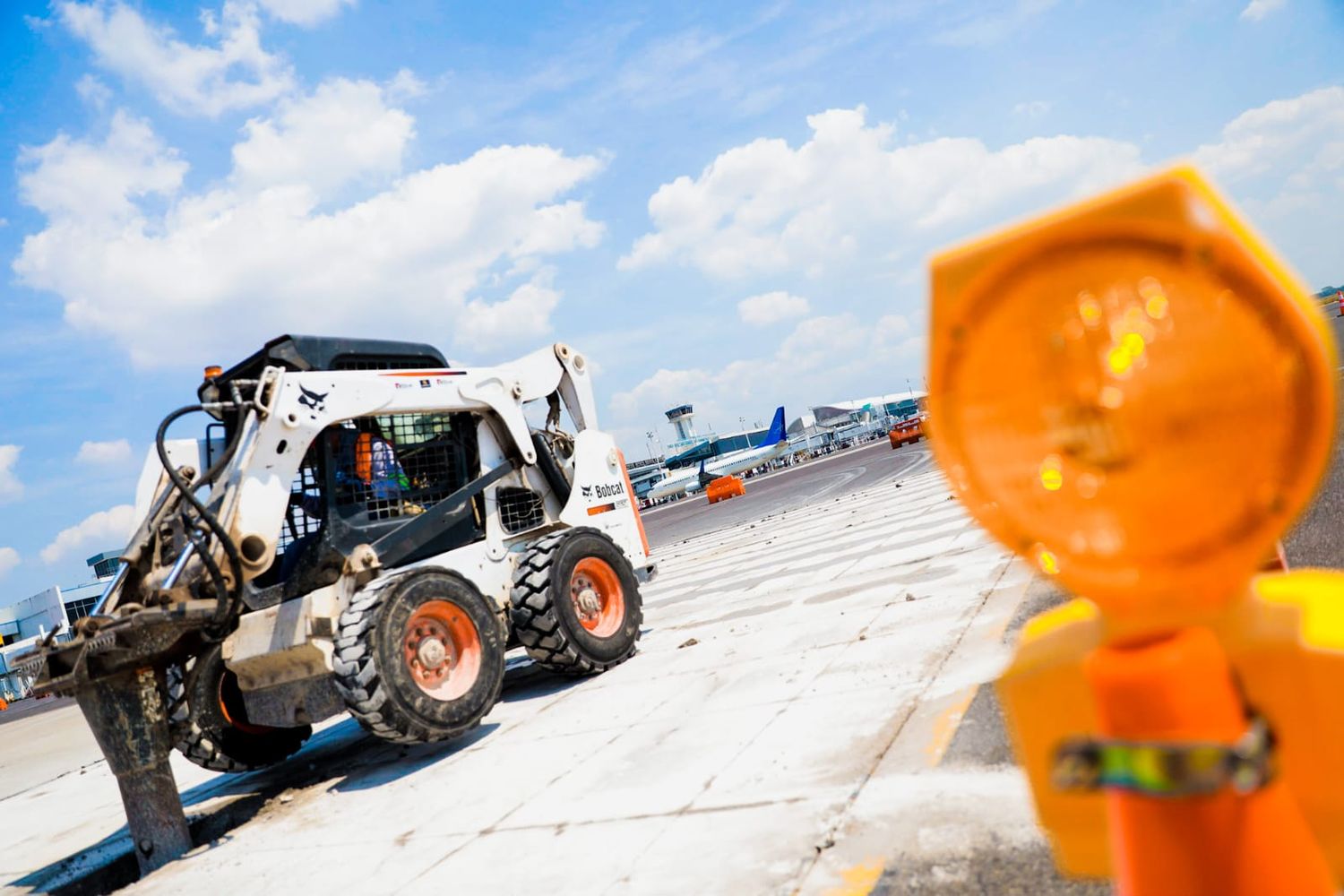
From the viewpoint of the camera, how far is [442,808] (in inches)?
178

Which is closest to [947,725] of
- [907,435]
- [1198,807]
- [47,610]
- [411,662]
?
[1198,807]

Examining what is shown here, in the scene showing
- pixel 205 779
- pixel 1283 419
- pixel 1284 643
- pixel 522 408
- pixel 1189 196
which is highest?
pixel 522 408

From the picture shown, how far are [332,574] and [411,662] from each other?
1.00 metres

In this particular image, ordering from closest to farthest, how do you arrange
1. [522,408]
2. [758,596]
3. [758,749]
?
[758,749]
[522,408]
[758,596]

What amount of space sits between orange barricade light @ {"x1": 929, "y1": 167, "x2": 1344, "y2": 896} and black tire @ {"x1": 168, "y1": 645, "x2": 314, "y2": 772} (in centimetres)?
570

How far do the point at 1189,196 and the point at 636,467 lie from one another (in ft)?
385

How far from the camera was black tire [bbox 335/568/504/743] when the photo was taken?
515 cm

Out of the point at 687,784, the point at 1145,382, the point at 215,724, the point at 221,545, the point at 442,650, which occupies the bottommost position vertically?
the point at 687,784

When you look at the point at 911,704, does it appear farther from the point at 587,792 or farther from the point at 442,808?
the point at 442,808

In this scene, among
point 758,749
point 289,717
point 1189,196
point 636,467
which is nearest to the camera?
point 1189,196

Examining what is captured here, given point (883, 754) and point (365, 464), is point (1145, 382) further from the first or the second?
point (365, 464)

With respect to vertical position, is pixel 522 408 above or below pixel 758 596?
above

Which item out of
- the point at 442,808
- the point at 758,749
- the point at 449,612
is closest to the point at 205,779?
the point at 449,612

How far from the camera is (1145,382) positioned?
89 cm
